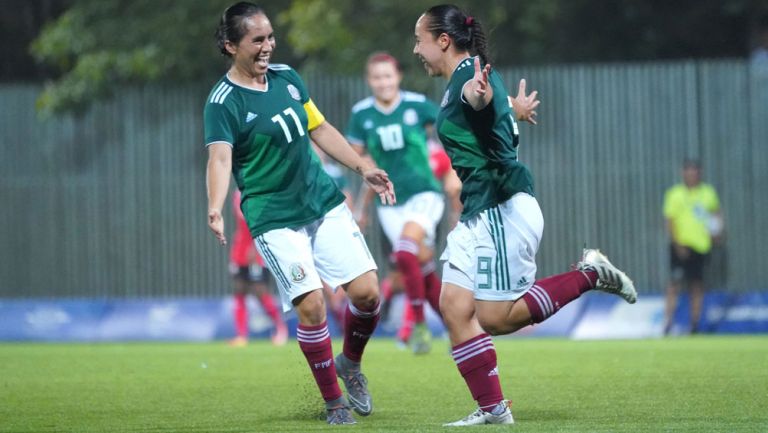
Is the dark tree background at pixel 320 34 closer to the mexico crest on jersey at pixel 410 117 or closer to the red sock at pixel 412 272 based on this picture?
the mexico crest on jersey at pixel 410 117

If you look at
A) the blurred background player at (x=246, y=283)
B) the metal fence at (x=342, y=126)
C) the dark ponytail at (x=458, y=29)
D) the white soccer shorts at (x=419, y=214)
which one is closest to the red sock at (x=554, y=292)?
the dark ponytail at (x=458, y=29)

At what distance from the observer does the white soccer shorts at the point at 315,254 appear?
8141 millimetres

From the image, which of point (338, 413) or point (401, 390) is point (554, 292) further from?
point (401, 390)

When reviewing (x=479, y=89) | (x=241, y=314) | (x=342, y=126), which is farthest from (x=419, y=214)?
(x=342, y=126)

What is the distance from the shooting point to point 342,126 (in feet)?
66.7

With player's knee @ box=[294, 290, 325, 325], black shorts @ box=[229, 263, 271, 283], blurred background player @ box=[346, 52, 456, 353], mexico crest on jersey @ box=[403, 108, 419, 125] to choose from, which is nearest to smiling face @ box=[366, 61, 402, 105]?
blurred background player @ box=[346, 52, 456, 353]

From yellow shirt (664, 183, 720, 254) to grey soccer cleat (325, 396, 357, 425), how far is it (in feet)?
38.8

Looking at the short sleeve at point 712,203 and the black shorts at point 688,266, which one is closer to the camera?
the black shorts at point 688,266

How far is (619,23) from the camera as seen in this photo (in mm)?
27391

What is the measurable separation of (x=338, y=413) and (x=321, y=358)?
0.33 m

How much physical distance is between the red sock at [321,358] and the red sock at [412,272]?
490 centimetres

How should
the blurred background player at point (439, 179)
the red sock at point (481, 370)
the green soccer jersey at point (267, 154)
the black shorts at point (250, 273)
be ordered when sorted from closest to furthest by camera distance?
the red sock at point (481, 370) < the green soccer jersey at point (267, 154) < the blurred background player at point (439, 179) < the black shorts at point (250, 273)

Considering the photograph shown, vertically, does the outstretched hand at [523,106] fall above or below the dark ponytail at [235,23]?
below

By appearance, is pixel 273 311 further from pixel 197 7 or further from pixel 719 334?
pixel 197 7
